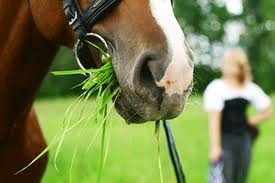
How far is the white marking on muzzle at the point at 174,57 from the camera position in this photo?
2635 millimetres

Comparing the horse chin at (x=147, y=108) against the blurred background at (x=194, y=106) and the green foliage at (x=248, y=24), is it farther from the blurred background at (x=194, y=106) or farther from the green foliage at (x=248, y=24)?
the green foliage at (x=248, y=24)

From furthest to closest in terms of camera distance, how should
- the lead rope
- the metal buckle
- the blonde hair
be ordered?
the blonde hair, the lead rope, the metal buckle

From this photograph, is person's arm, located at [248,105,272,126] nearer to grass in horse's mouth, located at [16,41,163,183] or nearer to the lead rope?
the lead rope

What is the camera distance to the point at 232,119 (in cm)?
763

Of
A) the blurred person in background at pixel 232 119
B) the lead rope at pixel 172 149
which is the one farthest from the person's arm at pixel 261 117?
the lead rope at pixel 172 149

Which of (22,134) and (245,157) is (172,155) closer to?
(22,134)

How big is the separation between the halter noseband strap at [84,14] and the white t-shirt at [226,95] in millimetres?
4445

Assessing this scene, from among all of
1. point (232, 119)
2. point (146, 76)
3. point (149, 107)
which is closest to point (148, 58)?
point (146, 76)

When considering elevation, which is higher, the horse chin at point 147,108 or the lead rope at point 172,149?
the horse chin at point 147,108

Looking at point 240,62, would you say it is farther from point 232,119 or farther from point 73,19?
point 73,19

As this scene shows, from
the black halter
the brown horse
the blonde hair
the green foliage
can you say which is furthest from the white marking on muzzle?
the green foliage

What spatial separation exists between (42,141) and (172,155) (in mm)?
765

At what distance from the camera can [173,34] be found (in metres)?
2.68

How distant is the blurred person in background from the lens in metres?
7.41
